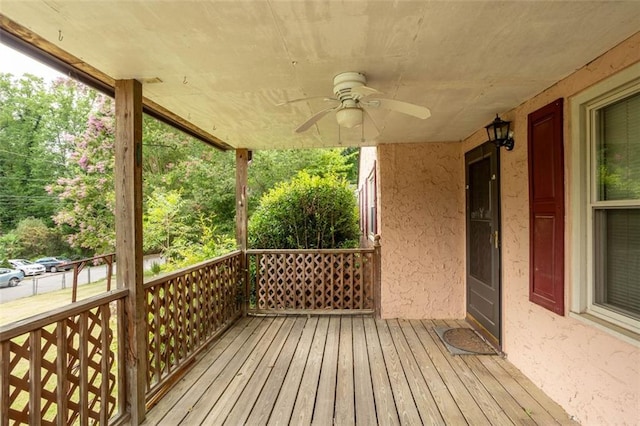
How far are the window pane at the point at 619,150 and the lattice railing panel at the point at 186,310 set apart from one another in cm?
329

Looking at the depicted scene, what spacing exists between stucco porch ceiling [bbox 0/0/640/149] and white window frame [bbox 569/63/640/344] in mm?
279

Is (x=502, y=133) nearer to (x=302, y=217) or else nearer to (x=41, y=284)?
(x=302, y=217)

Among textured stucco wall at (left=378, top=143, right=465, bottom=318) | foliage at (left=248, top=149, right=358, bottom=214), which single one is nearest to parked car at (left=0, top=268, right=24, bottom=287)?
textured stucco wall at (left=378, top=143, right=465, bottom=318)

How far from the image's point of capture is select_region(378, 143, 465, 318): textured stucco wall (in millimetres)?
4047

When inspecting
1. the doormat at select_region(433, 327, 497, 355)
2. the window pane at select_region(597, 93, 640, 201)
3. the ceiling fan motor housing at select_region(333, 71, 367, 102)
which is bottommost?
the doormat at select_region(433, 327, 497, 355)

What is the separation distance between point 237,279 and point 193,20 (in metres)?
3.34

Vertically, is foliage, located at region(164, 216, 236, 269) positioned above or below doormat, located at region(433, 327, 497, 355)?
above

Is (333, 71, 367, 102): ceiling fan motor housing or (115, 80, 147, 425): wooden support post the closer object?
(333, 71, 367, 102): ceiling fan motor housing

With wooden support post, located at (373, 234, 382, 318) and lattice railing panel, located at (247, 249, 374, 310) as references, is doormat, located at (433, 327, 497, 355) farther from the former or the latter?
lattice railing panel, located at (247, 249, 374, 310)

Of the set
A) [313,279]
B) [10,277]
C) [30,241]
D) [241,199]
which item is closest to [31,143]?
[30,241]

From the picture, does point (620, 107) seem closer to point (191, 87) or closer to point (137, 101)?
point (191, 87)

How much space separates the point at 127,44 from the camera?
171cm

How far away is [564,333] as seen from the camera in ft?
7.17

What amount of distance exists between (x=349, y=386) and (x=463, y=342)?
156 cm
